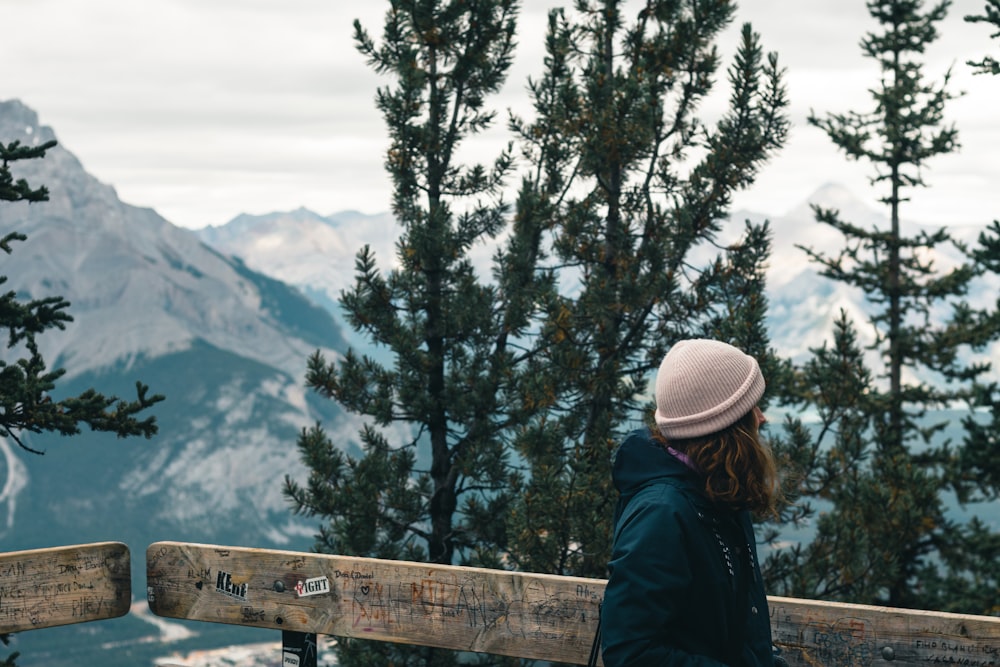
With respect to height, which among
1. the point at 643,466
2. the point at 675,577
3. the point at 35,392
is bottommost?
the point at 675,577

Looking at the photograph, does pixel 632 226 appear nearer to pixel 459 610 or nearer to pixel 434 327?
pixel 434 327

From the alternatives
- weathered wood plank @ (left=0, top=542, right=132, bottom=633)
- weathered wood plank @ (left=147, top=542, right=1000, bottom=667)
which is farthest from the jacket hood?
weathered wood plank @ (left=0, top=542, right=132, bottom=633)

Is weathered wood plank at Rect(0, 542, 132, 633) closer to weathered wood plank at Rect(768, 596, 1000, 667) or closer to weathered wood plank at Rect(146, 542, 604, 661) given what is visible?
weathered wood plank at Rect(146, 542, 604, 661)

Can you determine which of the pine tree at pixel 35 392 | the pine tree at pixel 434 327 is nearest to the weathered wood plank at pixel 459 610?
the pine tree at pixel 35 392

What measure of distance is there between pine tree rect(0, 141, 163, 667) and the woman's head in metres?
4.46

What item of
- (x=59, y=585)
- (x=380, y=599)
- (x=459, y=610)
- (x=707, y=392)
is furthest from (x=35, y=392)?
(x=707, y=392)

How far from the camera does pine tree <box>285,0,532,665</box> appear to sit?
1047 cm

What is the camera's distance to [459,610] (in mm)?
3311

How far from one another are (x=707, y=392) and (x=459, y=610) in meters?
1.35

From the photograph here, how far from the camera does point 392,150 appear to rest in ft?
36.3

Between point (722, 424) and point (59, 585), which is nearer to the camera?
point (722, 424)

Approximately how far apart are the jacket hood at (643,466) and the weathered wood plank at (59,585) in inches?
79.1

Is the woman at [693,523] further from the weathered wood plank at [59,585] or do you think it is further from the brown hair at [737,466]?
the weathered wood plank at [59,585]

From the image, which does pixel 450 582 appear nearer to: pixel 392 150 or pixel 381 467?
pixel 381 467
